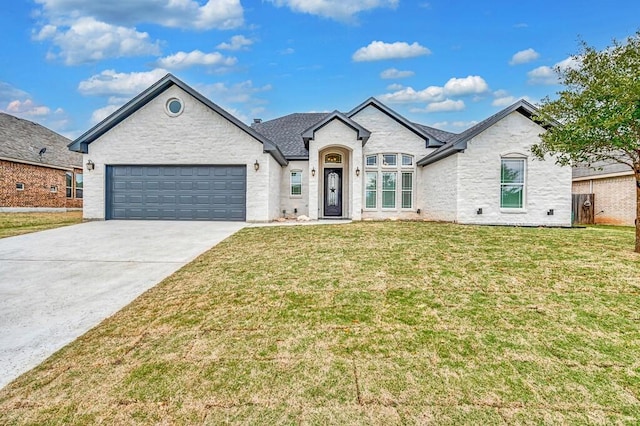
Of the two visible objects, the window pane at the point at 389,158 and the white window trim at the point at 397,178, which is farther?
the window pane at the point at 389,158

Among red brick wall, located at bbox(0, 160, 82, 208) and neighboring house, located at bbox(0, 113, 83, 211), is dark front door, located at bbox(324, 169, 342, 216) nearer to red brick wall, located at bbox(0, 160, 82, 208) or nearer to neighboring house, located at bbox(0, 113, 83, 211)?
neighboring house, located at bbox(0, 113, 83, 211)

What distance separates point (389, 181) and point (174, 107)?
1042cm

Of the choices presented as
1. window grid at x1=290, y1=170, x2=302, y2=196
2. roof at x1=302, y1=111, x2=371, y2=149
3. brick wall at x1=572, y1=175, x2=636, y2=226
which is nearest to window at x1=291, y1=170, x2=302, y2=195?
window grid at x1=290, y1=170, x2=302, y2=196

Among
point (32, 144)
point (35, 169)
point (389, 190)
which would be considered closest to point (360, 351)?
point (389, 190)

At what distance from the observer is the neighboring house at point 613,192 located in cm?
1636

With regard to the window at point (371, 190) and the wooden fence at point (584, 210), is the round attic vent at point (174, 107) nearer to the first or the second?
the window at point (371, 190)

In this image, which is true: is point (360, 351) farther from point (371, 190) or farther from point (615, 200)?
point (615, 200)

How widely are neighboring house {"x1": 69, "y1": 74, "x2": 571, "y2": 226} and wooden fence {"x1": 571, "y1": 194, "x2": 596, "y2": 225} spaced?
641 cm

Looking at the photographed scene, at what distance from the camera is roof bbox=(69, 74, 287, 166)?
538 inches

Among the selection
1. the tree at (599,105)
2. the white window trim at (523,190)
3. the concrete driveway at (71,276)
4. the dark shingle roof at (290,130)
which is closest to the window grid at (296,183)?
the dark shingle roof at (290,130)

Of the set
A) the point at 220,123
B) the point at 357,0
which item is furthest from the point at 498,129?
the point at 220,123

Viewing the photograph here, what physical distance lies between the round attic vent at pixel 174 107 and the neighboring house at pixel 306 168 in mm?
43

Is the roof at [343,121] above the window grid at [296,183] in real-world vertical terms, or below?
above

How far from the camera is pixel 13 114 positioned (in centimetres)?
2378
